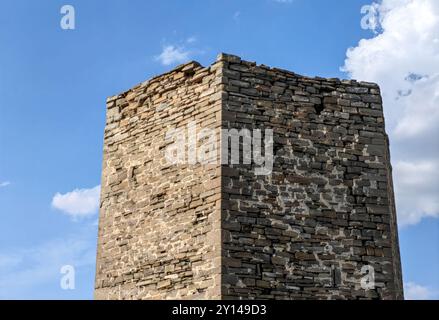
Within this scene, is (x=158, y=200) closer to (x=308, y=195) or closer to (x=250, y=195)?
(x=250, y=195)

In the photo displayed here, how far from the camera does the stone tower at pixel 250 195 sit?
445 inches

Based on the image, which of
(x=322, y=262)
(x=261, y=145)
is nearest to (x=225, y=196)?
(x=261, y=145)

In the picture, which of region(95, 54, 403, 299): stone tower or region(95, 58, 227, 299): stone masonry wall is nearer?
region(95, 54, 403, 299): stone tower

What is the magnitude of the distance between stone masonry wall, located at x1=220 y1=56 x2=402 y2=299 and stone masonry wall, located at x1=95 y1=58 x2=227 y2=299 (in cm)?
37

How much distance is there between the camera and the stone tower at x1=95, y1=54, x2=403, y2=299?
11315 mm

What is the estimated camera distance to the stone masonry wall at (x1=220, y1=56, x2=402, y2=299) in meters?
11.3

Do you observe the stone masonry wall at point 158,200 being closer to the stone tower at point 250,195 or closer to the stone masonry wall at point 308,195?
the stone tower at point 250,195

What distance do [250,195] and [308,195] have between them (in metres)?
1.10

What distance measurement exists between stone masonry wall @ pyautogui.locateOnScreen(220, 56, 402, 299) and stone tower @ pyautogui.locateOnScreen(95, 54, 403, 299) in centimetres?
2

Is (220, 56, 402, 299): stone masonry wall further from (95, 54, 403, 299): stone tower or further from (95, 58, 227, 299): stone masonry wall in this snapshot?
(95, 58, 227, 299): stone masonry wall

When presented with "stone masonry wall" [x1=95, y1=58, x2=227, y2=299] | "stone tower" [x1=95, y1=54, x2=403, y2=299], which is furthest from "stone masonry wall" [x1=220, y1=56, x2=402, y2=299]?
"stone masonry wall" [x1=95, y1=58, x2=227, y2=299]

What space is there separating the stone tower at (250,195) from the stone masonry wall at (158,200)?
0.02 metres

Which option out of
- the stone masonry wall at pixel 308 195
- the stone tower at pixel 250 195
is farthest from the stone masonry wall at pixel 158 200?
the stone masonry wall at pixel 308 195
